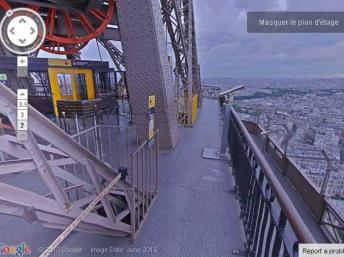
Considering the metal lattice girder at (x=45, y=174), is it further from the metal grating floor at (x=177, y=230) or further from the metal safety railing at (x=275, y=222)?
the metal safety railing at (x=275, y=222)

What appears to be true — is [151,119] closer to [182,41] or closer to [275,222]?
[275,222]

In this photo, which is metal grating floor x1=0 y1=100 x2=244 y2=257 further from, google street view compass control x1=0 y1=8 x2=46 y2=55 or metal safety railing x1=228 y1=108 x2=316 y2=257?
google street view compass control x1=0 y1=8 x2=46 y2=55

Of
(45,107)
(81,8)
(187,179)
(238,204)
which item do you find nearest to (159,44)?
(187,179)

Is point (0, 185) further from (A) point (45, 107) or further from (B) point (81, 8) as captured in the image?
(B) point (81, 8)

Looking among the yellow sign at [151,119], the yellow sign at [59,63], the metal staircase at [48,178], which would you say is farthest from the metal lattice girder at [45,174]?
the yellow sign at [59,63]

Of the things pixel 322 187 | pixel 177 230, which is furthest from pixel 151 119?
pixel 322 187

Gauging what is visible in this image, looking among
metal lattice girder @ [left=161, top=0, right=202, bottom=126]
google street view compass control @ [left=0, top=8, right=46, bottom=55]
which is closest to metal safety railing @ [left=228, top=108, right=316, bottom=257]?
google street view compass control @ [left=0, top=8, right=46, bottom=55]
